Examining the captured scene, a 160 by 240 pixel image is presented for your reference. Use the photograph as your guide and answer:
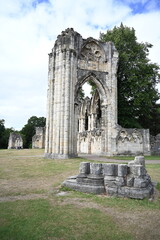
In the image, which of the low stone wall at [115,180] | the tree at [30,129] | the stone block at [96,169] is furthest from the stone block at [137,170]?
the tree at [30,129]

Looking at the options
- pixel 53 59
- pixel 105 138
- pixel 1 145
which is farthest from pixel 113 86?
pixel 1 145

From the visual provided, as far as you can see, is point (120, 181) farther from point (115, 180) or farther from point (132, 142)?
point (132, 142)

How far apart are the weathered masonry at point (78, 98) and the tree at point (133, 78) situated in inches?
130

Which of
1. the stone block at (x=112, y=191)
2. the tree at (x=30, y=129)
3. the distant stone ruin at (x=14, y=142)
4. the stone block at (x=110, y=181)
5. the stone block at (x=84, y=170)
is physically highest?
the tree at (x=30, y=129)

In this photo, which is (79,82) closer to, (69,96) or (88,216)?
(69,96)

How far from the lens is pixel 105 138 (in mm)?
17578

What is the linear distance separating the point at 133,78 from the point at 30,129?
4803 centimetres

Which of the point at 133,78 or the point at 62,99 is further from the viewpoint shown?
the point at 133,78

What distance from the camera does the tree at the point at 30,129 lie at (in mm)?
58903

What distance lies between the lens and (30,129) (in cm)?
6250

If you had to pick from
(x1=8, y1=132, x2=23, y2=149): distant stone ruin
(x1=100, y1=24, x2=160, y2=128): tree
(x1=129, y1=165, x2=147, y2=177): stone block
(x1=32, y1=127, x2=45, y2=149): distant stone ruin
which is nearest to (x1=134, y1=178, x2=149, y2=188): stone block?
(x1=129, y1=165, x2=147, y2=177): stone block

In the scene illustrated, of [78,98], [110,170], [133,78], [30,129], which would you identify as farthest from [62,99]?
[30,129]

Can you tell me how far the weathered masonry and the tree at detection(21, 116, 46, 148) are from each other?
41.9 meters

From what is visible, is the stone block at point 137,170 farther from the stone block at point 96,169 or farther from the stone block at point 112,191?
the stone block at point 96,169
